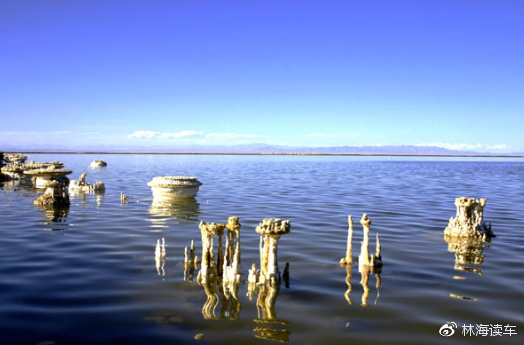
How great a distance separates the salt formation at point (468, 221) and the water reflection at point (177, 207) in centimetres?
1412


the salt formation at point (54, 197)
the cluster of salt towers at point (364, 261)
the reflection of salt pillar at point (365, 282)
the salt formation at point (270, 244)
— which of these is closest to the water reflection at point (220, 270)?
the salt formation at point (270, 244)

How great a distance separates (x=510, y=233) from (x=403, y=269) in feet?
32.8

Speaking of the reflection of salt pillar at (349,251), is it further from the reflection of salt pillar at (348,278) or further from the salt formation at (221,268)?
the salt formation at (221,268)

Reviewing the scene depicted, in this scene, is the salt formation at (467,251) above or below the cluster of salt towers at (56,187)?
below

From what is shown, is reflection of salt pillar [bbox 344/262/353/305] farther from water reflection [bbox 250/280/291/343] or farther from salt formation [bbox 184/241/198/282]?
salt formation [bbox 184/241/198/282]

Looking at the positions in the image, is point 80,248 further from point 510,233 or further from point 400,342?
point 510,233

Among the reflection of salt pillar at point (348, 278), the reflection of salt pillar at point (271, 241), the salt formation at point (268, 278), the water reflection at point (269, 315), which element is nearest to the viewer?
the water reflection at point (269, 315)

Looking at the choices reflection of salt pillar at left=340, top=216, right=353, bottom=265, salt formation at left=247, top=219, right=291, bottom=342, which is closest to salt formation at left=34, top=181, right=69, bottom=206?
salt formation at left=247, top=219, right=291, bottom=342

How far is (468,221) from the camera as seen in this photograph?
19.7 meters

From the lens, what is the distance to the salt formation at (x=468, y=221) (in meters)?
19.3

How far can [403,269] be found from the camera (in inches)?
587

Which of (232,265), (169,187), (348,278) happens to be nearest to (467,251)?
(348,278)

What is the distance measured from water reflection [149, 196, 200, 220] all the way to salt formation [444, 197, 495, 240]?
46.3 feet

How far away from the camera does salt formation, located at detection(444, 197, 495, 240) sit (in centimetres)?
1934
